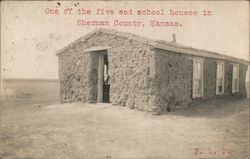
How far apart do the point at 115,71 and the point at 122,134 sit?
14.1 ft

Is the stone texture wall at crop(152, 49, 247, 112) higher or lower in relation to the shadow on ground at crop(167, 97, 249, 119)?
higher

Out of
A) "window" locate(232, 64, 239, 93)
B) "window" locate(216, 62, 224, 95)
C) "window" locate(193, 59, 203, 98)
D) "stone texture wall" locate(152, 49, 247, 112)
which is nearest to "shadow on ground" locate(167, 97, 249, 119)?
"stone texture wall" locate(152, 49, 247, 112)

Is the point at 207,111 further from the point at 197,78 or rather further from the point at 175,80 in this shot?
the point at 197,78

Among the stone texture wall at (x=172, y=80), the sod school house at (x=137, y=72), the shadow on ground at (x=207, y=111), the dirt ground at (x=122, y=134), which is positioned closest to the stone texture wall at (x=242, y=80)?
the sod school house at (x=137, y=72)

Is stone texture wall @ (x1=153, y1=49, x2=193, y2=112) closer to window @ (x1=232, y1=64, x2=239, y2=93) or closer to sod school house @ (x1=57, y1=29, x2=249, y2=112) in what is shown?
sod school house @ (x1=57, y1=29, x2=249, y2=112)

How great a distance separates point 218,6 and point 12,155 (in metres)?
7.47

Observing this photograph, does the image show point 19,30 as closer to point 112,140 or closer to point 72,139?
point 72,139

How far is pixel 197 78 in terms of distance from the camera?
535 inches

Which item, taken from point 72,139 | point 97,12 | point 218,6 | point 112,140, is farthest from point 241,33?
point 72,139

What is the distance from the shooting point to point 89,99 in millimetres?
12680

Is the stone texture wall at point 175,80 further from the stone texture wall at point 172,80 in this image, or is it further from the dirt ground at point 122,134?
the dirt ground at point 122,134

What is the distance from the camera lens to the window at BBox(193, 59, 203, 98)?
13402mm

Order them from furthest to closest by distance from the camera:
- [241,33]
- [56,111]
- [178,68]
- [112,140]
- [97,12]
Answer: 1. [178,68]
2. [56,111]
3. [241,33]
4. [97,12]
5. [112,140]

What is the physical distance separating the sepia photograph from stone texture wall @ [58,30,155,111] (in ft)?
0.13
